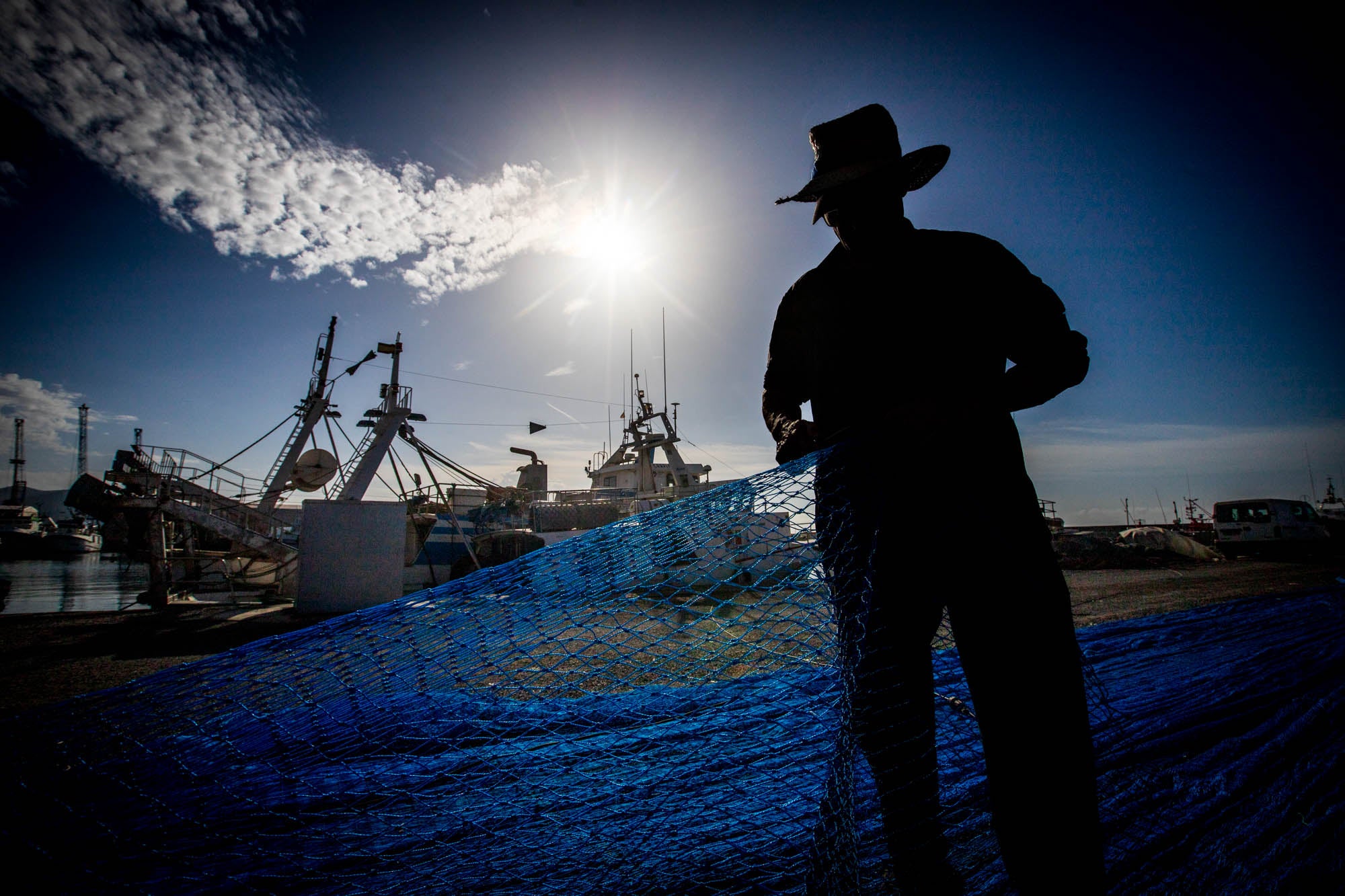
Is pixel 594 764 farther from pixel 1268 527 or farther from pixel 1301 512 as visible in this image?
pixel 1301 512

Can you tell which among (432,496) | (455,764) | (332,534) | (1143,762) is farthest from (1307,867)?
(432,496)

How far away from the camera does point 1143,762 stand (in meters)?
1.84

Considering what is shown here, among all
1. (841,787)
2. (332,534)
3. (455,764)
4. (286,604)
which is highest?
(332,534)

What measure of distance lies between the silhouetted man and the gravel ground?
5.22m

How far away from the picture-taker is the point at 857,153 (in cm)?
136

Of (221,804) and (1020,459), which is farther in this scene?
(221,804)

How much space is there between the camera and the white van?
45.9 ft

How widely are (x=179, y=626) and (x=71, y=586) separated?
14682mm

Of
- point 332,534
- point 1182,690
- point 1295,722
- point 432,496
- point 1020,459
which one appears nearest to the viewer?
point 1020,459

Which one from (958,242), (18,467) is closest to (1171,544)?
(958,242)

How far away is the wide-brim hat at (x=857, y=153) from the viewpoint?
1340 mm

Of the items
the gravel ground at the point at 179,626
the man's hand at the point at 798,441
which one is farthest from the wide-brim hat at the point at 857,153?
the gravel ground at the point at 179,626

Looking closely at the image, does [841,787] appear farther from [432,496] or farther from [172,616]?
[432,496]

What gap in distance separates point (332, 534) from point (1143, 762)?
1058cm
